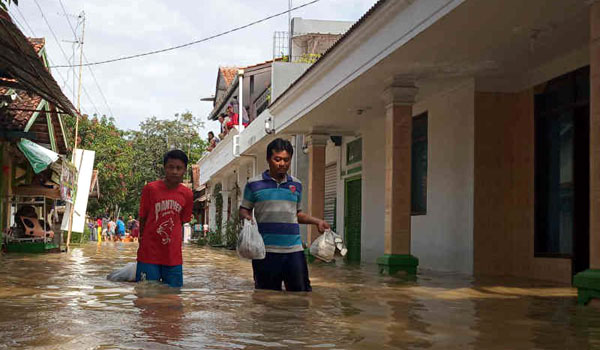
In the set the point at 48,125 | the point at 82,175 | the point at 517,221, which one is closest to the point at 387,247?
the point at 517,221

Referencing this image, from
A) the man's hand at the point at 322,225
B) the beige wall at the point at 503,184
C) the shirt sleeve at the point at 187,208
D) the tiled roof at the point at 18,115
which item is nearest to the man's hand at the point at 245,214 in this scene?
the man's hand at the point at 322,225

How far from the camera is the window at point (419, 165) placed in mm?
15547

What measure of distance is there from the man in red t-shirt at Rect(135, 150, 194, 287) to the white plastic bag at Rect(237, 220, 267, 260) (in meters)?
1.13

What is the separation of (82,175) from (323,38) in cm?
1012

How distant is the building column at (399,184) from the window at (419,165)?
235cm

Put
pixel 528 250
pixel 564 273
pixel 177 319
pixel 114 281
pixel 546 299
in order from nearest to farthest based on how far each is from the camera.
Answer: pixel 177 319
pixel 546 299
pixel 114 281
pixel 564 273
pixel 528 250

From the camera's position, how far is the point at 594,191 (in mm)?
7230

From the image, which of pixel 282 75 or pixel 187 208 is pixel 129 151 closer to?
pixel 282 75

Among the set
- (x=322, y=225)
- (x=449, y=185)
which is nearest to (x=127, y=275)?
(x=322, y=225)

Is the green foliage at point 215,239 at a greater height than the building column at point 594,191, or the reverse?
the building column at point 594,191

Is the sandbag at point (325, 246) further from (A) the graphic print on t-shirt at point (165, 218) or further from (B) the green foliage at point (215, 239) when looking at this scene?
(B) the green foliage at point (215, 239)

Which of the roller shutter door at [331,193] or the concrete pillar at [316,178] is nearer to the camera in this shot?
the concrete pillar at [316,178]

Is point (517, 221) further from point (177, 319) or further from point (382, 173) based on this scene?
point (177, 319)

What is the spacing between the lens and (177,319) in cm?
561
